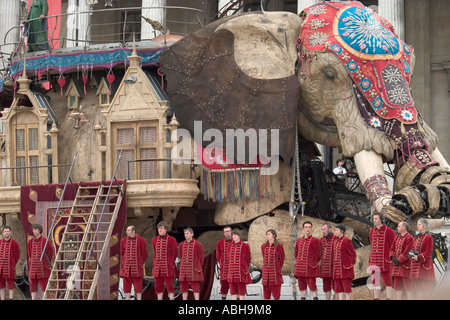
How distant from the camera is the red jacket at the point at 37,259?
65.9ft

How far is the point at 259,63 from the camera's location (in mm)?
20531

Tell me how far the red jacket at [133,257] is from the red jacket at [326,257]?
3.19 metres

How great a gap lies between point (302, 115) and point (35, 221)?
17.9ft

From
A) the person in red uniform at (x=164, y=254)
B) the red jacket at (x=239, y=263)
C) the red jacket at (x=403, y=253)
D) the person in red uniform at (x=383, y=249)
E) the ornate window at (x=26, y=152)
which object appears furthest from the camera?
the ornate window at (x=26, y=152)

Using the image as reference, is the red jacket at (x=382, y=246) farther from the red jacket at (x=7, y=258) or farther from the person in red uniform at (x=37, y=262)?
the red jacket at (x=7, y=258)

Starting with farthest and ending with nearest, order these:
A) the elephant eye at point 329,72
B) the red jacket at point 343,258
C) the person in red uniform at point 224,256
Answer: the elephant eye at point 329,72, the person in red uniform at point 224,256, the red jacket at point 343,258

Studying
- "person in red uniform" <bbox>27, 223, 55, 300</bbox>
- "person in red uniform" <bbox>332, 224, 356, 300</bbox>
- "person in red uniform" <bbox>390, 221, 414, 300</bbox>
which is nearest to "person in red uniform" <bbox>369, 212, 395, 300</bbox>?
"person in red uniform" <bbox>390, 221, 414, 300</bbox>

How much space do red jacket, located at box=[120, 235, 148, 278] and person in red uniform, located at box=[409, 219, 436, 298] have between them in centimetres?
491

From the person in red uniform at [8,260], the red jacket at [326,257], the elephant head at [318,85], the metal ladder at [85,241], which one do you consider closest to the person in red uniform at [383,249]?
the elephant head at [318,85]

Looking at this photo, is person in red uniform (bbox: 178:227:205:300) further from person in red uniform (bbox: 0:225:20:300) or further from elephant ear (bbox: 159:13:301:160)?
person in red uniform (bbox: 0:225:20:300)

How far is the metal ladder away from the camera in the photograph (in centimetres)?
1931
